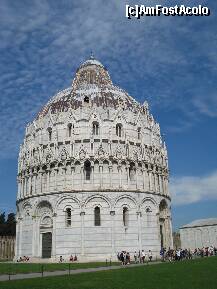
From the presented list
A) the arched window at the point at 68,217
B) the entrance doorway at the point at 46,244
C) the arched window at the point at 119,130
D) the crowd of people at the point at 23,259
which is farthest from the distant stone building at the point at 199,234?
the crowd of people at the point at 23,259

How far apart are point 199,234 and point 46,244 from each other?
3730 centimetres

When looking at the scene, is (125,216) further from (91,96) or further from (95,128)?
(91,96)

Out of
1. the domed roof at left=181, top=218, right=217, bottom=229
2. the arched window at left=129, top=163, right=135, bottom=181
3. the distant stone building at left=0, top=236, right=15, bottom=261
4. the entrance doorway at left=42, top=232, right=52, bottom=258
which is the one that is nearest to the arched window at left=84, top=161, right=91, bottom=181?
the arched window at left=129, top=163, right=135, bottom=181

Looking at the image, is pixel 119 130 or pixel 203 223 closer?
pixel 119 130

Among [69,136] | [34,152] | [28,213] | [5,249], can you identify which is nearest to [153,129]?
[69,136]

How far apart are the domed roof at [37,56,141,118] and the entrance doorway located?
49.7 ft

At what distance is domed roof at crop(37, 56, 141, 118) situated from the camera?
4791 centimetres

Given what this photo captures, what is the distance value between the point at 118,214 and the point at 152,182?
6549mm

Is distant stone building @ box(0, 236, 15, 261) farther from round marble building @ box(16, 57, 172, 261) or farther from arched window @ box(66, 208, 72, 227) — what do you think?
arched window @ box(66, 208, 72, 227)

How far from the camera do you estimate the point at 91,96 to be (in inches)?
1928

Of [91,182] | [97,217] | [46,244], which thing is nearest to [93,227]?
[97,217]

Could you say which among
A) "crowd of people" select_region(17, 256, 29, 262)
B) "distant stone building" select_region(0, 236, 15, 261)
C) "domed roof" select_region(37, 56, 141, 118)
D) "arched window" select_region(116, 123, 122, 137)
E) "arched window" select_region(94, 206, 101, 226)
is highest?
"domed roof" select_region(37, 56, 141, 118)

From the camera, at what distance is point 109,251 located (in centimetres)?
4025

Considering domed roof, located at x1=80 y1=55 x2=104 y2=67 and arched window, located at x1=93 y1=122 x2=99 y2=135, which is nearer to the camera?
arched window, located at x1=93 y1=122 x2=99 y2=135
